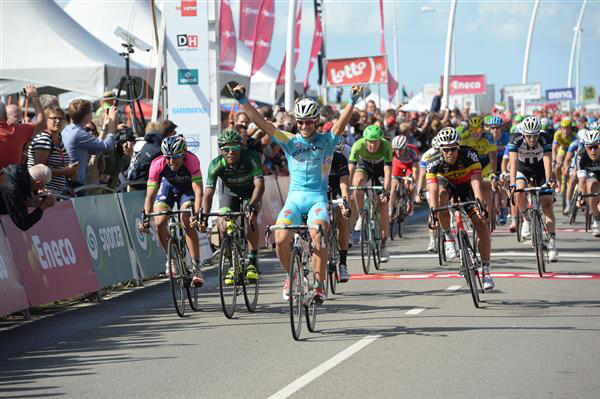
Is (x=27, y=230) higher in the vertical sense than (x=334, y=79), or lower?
lower

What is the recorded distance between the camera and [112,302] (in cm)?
1338

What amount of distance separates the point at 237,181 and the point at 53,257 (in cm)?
227

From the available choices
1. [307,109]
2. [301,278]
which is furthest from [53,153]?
[301,278]

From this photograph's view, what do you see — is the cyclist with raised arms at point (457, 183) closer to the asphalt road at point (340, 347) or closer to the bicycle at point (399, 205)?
the asphalt road at point (340, 347)

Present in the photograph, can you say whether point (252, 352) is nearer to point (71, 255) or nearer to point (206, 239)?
point (71, 255)

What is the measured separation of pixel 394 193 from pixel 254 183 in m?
8.76

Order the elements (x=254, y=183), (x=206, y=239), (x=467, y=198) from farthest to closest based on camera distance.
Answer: (x=206, y=239)
(x=467, y=198)
(x=254, y=183)

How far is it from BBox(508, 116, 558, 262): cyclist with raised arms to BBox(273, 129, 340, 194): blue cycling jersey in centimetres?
544

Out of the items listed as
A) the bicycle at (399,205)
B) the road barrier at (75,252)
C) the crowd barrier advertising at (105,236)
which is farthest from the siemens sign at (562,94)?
the crowd barrier advertising at (105,236)

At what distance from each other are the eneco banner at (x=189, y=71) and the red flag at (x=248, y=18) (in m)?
11.4

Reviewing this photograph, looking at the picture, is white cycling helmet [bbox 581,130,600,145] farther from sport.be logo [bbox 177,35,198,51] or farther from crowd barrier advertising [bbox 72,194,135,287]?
crowd barrier advertising [bbox 72,194,135,287]

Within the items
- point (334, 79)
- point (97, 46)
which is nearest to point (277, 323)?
point (97, 46)

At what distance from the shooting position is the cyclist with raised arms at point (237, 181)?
12.4 metres

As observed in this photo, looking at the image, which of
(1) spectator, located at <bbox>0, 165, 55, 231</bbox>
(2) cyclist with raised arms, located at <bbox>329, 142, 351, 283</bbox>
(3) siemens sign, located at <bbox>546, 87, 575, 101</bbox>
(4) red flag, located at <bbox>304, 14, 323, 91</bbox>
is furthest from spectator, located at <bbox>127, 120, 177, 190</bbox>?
(3) siemens sign, located at <bbox>546, 87, 575, 101</bbox>
